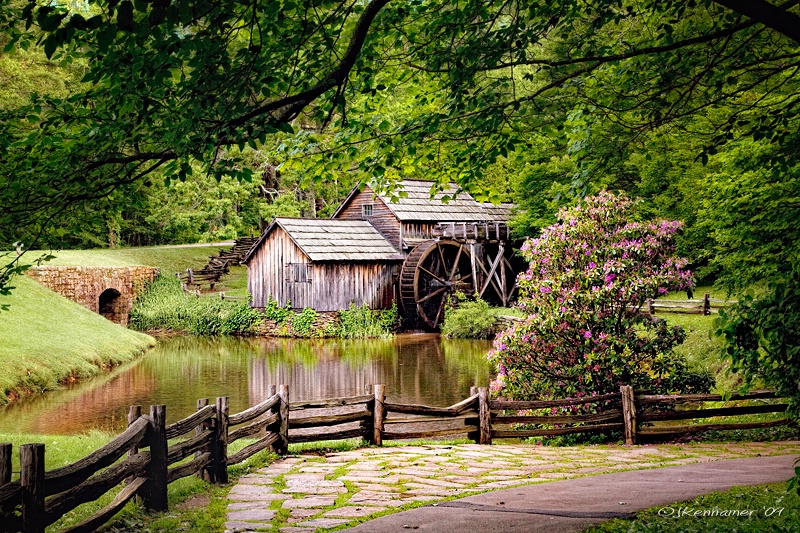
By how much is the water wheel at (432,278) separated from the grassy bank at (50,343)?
35.8 feet

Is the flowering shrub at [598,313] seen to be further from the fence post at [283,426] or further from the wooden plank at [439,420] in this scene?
the fence post at [283,426]

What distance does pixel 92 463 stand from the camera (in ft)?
20.8

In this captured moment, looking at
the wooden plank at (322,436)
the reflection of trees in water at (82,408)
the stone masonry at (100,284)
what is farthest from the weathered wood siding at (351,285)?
A: the wooden plank at (322,436)

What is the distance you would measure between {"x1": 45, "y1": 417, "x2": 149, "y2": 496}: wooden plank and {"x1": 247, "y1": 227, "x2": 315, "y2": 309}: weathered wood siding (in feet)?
84.1

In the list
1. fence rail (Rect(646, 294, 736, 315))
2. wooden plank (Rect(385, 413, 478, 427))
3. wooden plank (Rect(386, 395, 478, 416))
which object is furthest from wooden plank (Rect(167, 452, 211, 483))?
fence rail (Rect(646, 294, 736, 315))

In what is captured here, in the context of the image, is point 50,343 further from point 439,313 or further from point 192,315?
point 439,313

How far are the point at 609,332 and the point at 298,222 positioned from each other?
72.8ft

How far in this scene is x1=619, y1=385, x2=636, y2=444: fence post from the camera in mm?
12477

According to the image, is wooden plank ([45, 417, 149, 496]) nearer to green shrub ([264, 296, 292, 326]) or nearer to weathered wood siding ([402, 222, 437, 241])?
green shrub ([264, 296, 292, 326])

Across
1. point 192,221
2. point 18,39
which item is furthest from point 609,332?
point 192,221

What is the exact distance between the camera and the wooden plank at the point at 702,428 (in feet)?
41.2

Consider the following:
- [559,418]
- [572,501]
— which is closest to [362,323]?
[559,418]

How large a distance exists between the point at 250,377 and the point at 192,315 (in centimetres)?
1341

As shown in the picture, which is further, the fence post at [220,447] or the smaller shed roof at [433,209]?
the smaller shed roof at [433,209]
